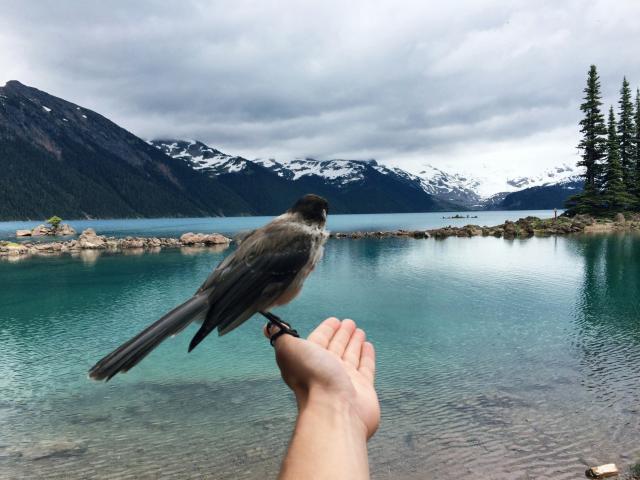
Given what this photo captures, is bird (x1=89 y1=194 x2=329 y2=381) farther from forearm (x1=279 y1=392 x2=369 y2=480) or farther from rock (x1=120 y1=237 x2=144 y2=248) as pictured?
rock (x1=120 y1=237 x2=144 y2=248)

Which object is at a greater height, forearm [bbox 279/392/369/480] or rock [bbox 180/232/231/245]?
forearm [bbox 279/392/369/480]

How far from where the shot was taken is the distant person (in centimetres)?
350

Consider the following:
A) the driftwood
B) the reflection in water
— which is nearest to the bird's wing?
the driftwood

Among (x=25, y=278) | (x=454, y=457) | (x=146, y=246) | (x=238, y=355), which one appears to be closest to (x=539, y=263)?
(x=238, y=355)

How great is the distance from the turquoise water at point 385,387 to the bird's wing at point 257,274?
902 cm

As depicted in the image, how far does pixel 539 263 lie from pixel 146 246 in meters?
72.0

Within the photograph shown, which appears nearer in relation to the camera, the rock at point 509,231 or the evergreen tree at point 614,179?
the evergreen tree at point 614,179

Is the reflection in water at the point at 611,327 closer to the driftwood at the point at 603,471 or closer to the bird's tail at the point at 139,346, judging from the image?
the driftwood at the point at 603,471

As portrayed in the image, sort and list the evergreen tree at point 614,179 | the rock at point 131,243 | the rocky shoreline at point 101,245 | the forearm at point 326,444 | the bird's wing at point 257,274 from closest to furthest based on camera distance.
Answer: the forearm at point 326,444, the bird's wing at point 257,274, the rocky shoreline at point 101,245, the evergreen tree at point 614,179, the rock at point 131,243

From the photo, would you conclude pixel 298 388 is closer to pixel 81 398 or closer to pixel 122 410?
pixel 122 410

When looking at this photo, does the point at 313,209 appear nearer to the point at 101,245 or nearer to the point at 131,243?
the point at 101,245

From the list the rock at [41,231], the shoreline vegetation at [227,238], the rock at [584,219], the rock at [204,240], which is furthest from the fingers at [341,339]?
the rock at [41,231]

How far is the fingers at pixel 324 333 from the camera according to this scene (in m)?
5.85

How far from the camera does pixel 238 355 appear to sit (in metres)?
23.1
